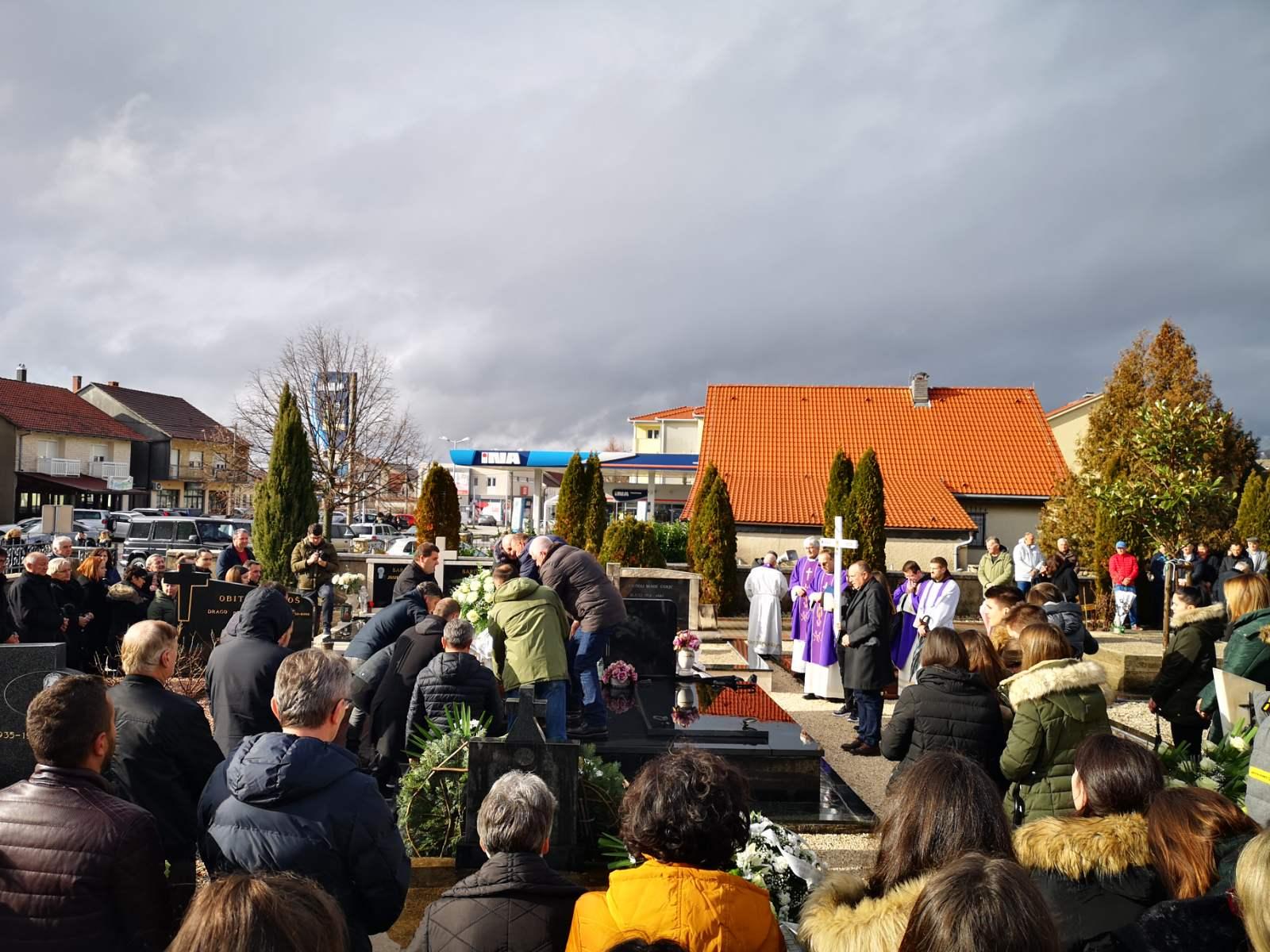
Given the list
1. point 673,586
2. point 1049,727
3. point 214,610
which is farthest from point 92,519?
point 1049,727

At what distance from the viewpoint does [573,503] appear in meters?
21.2

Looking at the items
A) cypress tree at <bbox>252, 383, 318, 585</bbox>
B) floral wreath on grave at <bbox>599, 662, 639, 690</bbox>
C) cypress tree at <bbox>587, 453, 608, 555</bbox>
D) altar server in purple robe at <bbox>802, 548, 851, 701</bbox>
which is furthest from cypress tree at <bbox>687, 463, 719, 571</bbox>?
floral wreath on grave at <bbox>599, 662, 639, 690</bbox>

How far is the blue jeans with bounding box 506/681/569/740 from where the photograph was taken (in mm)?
6859

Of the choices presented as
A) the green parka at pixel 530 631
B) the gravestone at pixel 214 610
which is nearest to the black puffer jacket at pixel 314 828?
the green parka at pixel 530 631

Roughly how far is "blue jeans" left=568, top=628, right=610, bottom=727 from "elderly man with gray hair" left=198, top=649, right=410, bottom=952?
474 centimetres

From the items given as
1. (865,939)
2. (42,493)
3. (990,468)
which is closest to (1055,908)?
(865,939)

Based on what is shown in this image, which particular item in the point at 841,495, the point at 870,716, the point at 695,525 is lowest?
the point at 870,716

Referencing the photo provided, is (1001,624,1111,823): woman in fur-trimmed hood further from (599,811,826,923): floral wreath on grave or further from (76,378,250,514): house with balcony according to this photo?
(76,378,250,514): house with balcony

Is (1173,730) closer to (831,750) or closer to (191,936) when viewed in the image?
(831,750)

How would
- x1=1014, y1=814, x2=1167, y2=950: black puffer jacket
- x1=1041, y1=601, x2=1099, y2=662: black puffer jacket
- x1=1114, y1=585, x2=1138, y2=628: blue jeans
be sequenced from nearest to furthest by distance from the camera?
1. x1=1014, y1=814, x2=1167, y2=950: black puffer jacket
2. x1=1041, y1=601, x2=1099, y2=662: black puffer jacket
3. x1=1114, y1=585, x2=1138, y2=628: blue jeans

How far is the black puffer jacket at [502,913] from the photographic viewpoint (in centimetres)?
249

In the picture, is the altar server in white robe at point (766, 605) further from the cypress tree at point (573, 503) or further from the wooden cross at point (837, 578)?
the cypress tree at point (573, 503)

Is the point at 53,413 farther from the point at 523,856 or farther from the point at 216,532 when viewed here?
the point at 523,856

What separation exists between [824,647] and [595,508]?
10.8 metres
